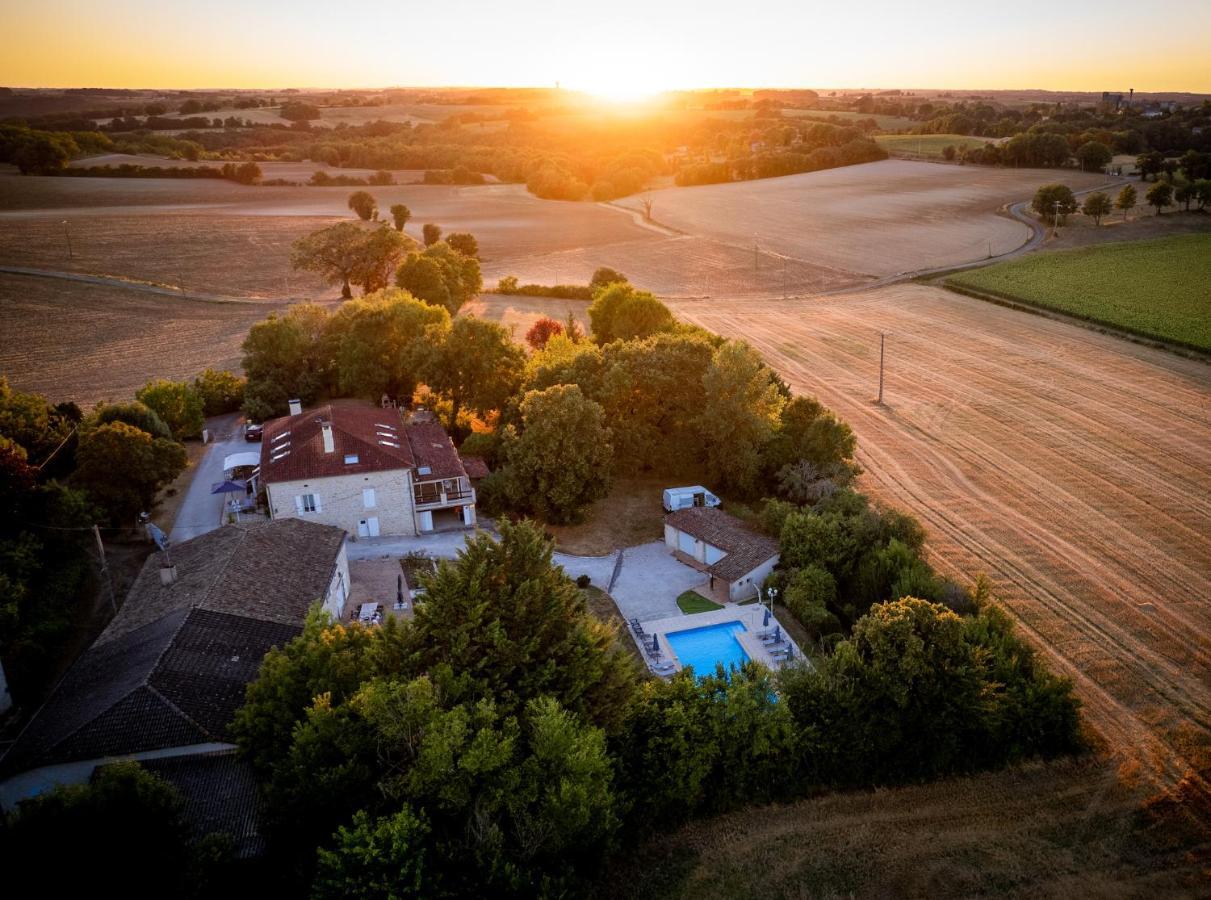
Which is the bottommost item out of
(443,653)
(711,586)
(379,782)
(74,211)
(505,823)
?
(711,586)

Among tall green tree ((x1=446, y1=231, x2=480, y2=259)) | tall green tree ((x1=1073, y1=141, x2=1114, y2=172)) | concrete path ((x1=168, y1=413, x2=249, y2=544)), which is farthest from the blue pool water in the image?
tall green tree ((x1=1073, y1=141, x2=1114, y2=172))

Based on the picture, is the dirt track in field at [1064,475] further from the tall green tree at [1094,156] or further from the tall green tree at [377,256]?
the tall green tree at [1094,156]

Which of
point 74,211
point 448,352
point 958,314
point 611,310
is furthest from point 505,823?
point 74,211

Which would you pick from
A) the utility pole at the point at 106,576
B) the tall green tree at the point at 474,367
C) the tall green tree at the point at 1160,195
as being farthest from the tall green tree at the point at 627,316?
the tall green tree at the point at 1160,195

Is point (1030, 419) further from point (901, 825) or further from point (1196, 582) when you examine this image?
point (901, 825)

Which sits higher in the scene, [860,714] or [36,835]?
[36,835]
